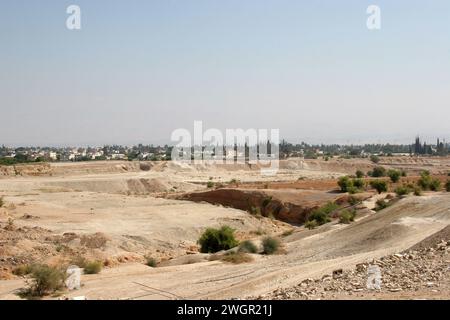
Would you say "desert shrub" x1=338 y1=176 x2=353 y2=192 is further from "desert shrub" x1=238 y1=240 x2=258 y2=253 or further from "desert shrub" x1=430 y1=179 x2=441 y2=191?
"desert shrub" x1=238 y1=240 x2=258 y2=253

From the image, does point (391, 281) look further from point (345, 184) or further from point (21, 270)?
point (345, 184)

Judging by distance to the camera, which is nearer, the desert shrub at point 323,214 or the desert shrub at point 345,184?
the desert shrub at point 323,214

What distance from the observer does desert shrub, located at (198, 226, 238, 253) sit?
2989 centimetres

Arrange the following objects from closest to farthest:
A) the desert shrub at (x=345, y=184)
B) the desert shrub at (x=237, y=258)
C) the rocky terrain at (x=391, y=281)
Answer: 1. the rocky terrain at (x=391, y=281)
2. the desert shrub at (x=237, y=258)
3. the desert shrub at (x=345, y=184)

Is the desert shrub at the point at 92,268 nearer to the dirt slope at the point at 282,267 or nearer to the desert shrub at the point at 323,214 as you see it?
the dirt slope at the point at 282,267

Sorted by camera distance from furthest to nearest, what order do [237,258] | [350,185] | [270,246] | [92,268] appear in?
[350,185] → [270,246] → [237,258] → [92,268]

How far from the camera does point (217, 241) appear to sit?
3006cm

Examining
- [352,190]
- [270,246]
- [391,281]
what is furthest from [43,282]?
[352,190]

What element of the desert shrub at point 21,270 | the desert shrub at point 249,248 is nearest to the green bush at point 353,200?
the desert shrub at point 249,248

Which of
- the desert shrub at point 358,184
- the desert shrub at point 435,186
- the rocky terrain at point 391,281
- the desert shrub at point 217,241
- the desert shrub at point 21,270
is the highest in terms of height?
the rocky terrain at point 391,281

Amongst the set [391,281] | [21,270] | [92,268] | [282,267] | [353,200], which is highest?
[391,281]

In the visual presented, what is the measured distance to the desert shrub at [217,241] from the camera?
29891 mm

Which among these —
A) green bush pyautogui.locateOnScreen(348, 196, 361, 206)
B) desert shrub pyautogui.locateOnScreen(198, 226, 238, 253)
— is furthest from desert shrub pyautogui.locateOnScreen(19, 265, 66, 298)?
green bush pyautogui.locateOnScreen(348, 196, 361, 206)
